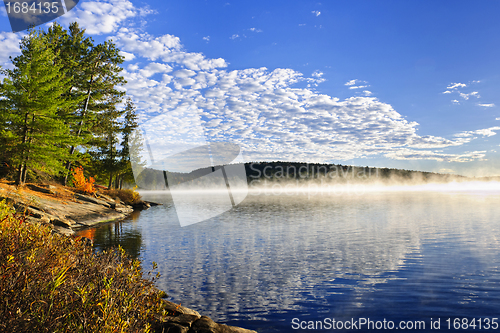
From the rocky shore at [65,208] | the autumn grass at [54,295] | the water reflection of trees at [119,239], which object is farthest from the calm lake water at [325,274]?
the autumn grass at [54,295]

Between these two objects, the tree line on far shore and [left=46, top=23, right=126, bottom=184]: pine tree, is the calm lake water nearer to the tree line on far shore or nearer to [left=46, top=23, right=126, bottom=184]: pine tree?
the tree line on far shore

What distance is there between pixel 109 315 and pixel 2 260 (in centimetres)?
249

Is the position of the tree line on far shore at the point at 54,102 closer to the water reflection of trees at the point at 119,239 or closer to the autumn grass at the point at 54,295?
the water reflection of trees at the point at 119,239

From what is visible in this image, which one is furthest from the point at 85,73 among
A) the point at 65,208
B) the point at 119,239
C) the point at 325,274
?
the point at 325,274

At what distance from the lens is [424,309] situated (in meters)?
9.96

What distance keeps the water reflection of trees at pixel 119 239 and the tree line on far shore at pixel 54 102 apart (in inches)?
394

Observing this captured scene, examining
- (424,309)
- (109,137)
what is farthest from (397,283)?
(109,137)

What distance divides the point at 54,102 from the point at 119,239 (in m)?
17.2

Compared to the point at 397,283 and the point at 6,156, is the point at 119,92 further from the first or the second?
the point at 397,283

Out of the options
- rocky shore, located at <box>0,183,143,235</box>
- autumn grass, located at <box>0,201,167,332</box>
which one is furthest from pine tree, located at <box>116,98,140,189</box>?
autumn grass, located at <box>0,201,167,332</box>

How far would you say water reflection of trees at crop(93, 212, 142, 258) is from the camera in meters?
18.7

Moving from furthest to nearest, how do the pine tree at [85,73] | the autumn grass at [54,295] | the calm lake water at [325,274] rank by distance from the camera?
the pine tree at [85,73] < the calm lake water at [325,274] < the autumn grass at [54,295]

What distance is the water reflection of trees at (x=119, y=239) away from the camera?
18.7m

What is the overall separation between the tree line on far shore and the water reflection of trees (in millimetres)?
10008
